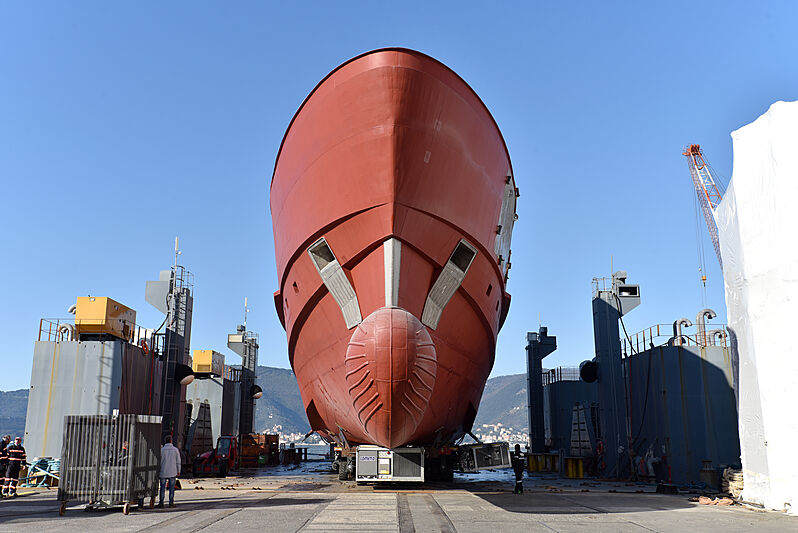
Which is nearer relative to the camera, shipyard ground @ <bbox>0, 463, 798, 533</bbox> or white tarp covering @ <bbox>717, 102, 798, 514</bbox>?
shipyard ground @ <bbox>0, 463, 798, 533</bbox>

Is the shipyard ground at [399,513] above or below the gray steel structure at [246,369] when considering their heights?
below

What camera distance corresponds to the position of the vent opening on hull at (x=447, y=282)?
10.3 meters

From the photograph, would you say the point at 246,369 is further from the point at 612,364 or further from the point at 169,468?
the point at 169,468

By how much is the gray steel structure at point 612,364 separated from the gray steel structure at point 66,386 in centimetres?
1459

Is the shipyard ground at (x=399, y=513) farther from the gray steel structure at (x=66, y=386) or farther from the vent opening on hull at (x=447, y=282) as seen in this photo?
the vent opening on hull at (x=447, y=282)

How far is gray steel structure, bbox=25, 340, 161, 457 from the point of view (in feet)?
50.2

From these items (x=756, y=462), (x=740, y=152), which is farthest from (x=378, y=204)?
(x=756, y=462)

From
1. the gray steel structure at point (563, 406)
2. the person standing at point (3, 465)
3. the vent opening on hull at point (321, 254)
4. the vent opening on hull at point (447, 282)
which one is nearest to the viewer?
the vent opening on hull at point (447, 282)

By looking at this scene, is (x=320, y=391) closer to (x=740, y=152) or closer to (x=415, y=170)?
(x=415, y=170)

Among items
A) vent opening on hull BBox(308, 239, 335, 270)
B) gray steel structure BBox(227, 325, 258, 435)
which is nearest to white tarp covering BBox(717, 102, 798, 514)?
vent opening on hull BBox(308, 239, 335, 270)

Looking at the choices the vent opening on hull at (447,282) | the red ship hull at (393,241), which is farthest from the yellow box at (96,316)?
the vent opening on hull at (447,282)

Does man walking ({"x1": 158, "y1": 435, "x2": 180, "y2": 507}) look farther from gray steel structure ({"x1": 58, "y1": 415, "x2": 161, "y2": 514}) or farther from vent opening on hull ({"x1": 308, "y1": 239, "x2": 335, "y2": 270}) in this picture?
vent opening on hull ({"x1": 308, "y1": 239, "x2": 335, "y2": 270})

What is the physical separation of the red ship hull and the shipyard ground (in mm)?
1319

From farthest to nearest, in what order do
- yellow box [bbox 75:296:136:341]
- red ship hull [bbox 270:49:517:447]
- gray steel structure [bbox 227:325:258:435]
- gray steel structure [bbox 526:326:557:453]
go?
1. gray steel structure [bbox 227:325:258:435]
2. gray steel structure [bbox 526:326:557:453]
3. yellow box [bbox 75:296:136:341]
4. red ship hull [bbox 270:49:517:447]
